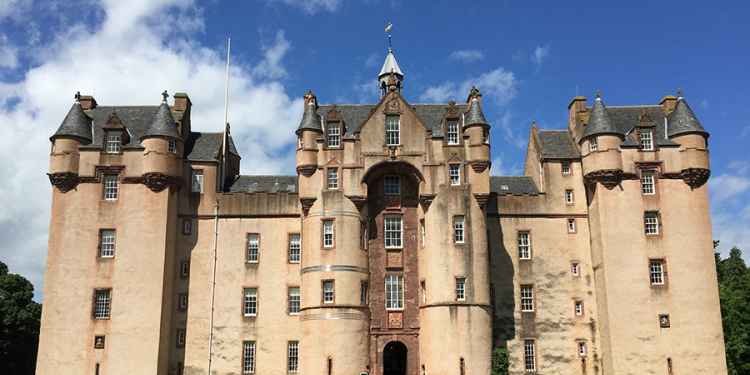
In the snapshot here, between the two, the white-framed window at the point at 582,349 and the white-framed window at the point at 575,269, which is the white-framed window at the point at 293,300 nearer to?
the white-framed window at the point at 575,269

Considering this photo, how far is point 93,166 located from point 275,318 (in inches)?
684

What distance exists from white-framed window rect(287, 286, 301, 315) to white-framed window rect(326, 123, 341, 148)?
10905 mm

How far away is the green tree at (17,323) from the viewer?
6775 cm

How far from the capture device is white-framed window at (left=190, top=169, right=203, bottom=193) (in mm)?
55281

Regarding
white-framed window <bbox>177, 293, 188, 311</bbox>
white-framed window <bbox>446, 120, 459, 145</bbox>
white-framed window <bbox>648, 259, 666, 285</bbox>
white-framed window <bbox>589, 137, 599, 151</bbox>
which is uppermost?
white-framed window <bbox>446, 120, 459, 145</bbox>

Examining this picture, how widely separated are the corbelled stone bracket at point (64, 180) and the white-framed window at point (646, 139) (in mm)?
41551

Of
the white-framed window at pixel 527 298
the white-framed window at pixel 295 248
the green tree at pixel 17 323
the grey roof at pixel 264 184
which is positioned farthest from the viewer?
the green tree at pixel 17 323

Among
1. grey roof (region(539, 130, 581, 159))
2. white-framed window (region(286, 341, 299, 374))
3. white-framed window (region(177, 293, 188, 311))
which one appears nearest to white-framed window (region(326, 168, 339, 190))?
white-framed window (region(286, 341, 299, 374))

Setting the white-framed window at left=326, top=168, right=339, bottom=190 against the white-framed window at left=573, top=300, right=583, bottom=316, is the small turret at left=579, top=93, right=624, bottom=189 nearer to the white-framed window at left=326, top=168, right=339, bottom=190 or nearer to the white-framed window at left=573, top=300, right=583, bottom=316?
the white-framed window at left=573, top=300, right=583, bottom=316

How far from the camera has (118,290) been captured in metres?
50.8

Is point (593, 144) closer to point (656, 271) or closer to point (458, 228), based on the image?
point (656, 271)

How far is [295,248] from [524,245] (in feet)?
56.3

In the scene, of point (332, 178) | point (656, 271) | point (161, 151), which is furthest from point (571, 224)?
point (161, 151)

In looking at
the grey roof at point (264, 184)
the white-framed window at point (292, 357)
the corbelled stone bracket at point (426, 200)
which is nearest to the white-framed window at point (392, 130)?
the corbelled stone bracket at point (426, 200)
